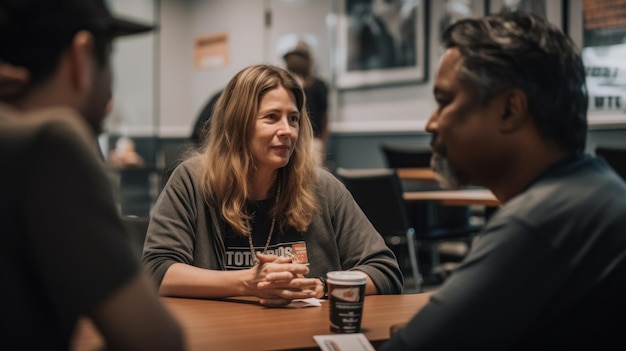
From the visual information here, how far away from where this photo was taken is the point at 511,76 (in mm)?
1201

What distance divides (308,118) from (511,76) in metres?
1.29

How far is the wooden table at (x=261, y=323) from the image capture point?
4.46ft

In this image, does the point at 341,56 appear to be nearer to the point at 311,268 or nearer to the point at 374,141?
the point at 374,141

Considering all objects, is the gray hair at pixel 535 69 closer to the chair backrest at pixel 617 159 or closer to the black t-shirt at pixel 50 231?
the black t-shirt at pixel 50 231

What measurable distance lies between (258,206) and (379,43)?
5.22 m

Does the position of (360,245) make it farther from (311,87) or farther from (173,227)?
(311,87)

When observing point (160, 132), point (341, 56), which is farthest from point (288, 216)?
point (160, 132)

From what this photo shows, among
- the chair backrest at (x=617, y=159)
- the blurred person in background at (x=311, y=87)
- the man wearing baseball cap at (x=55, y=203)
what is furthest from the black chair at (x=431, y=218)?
the man wearing baseball cap at (x=55, y=203)

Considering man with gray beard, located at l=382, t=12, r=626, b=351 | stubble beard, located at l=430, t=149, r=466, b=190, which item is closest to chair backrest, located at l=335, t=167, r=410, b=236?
stubble beard, located at l=430, t=149, r=466, b=190

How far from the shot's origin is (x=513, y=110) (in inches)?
47.8

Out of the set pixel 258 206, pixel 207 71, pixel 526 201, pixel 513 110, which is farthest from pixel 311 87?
pixel 526 201

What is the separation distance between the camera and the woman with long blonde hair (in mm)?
2074

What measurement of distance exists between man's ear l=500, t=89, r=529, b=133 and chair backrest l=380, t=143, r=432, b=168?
14.5ft

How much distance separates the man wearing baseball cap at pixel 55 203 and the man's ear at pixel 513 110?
2.20 feet
